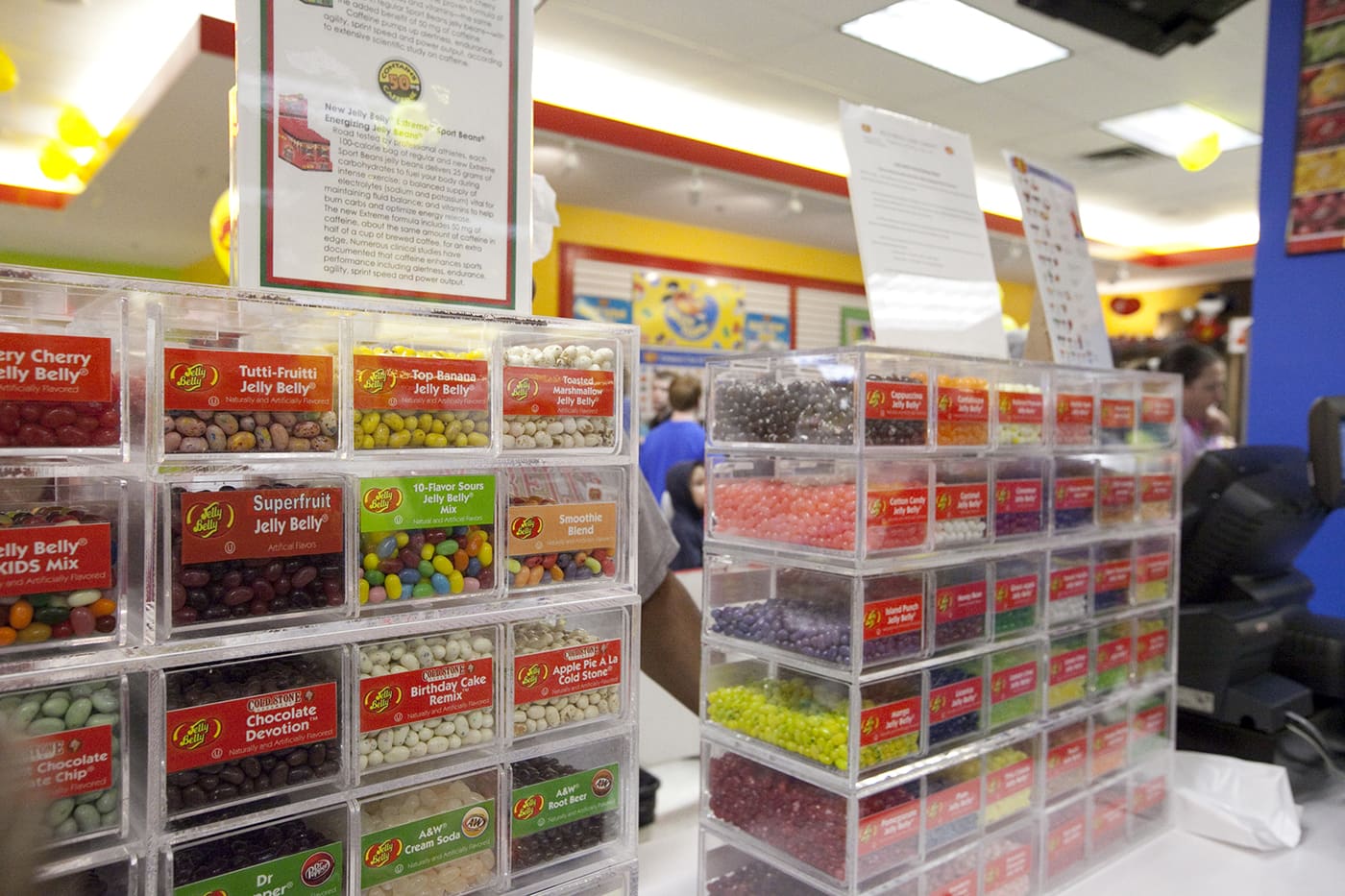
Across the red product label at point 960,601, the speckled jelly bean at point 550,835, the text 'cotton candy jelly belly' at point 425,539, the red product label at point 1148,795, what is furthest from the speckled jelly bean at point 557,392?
the red product label at point 1148,795

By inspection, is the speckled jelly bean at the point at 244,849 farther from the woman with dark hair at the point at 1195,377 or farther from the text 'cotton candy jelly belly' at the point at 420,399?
the woman with dark hair at the point at 1195,377

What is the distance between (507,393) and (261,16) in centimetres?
66

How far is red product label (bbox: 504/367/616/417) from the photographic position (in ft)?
4.84

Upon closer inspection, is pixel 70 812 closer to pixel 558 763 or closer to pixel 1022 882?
pixel 558 763

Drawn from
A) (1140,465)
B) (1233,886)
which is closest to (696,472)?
(1140,465)

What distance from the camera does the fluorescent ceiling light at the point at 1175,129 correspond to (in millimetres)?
5773

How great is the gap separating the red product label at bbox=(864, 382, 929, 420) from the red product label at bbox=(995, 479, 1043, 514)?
38 centimetres

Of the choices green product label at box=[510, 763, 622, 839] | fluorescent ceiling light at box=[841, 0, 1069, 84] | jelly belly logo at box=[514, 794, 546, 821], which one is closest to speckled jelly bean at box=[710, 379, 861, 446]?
green product label at box=[510, 763, 622, 839]

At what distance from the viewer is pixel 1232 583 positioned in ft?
9.77

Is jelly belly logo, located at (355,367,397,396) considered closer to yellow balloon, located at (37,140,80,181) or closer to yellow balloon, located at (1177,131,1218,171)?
yellow balloon, located at (1177,131,1218,171)

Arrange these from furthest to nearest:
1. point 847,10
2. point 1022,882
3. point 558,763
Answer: point 847,10, point 1022,882, point 558,763

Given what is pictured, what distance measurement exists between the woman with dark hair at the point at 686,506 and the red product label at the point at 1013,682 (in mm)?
1761

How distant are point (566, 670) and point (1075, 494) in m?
1.69

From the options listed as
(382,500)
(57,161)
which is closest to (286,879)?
(382,500)
